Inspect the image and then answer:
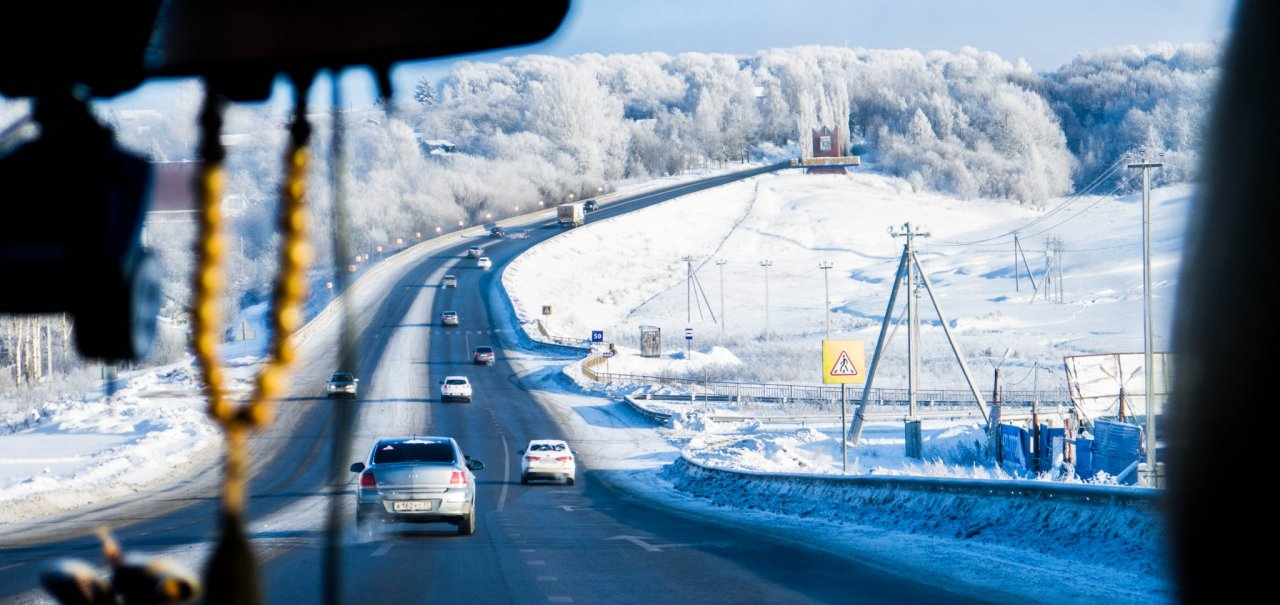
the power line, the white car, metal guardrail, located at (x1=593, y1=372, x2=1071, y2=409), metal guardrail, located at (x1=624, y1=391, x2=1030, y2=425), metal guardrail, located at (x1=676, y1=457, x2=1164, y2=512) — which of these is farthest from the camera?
the power line

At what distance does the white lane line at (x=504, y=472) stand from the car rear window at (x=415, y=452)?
219 inches

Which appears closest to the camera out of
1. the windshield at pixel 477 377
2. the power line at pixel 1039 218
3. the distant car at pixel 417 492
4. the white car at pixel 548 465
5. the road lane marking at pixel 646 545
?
the windshield at pixel 477 377

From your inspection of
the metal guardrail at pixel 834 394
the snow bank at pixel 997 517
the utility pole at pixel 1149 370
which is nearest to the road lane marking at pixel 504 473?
the snow bank at pixel 997 517

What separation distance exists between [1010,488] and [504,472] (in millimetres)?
22825

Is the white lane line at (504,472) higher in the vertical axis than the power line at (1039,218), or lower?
lower

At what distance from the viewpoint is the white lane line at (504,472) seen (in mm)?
29297

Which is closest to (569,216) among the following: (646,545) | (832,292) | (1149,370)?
(832,292)

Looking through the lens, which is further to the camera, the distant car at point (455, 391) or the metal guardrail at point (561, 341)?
the metal guardrail at point (561, 341)

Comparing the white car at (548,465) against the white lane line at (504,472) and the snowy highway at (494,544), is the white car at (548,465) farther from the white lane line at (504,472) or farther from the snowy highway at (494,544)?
the white lane line at (504,472)

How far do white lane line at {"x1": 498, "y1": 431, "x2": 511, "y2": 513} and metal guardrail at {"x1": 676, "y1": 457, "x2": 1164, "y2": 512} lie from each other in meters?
6.35

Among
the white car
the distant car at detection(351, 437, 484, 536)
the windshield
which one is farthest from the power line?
the distant car at detection(351, 437, 484, 536)

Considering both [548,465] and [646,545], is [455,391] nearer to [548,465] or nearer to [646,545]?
[548,465]

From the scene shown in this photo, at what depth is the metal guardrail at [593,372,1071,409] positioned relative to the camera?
6378 centimetres

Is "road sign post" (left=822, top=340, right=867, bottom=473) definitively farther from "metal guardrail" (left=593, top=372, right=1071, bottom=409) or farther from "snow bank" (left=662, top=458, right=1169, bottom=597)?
"metal guardrail" (left=593, top=372, right=1071, bottom=409)
